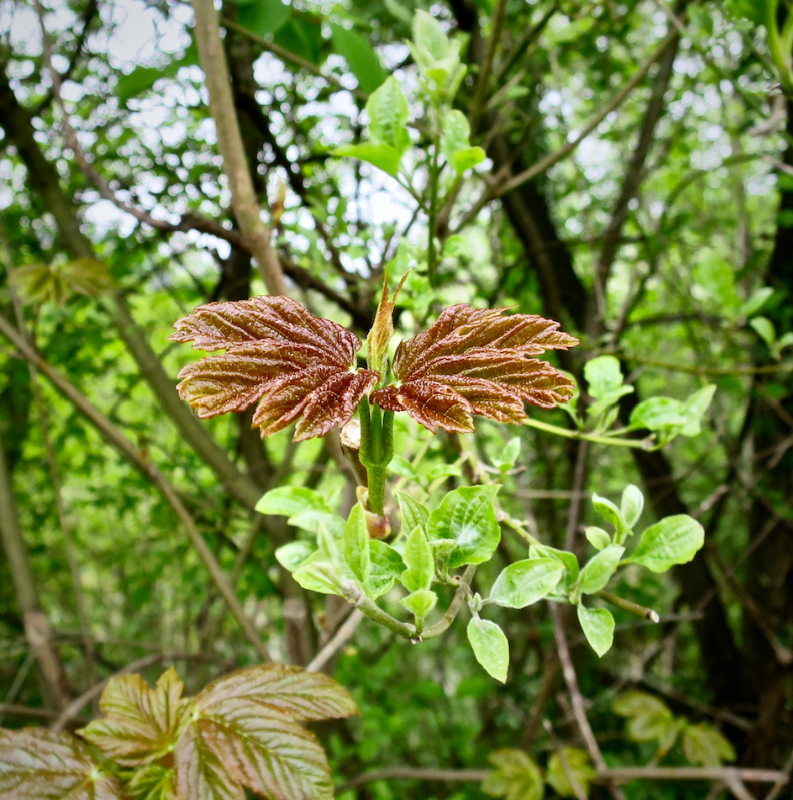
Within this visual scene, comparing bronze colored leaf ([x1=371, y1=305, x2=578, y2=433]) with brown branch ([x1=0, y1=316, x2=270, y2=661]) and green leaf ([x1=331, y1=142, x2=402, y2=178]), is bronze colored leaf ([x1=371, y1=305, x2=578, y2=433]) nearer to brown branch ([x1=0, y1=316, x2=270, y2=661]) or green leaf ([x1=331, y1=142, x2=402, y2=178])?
green leaf ([x1=331, y1=142, x2=402, y2=178])

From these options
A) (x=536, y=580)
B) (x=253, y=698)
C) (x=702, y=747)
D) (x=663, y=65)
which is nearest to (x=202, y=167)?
(x=663, y=65)

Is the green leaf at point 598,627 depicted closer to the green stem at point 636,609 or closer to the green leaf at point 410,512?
the green stem at point 636,609

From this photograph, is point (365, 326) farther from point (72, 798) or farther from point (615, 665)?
point (615, 665)

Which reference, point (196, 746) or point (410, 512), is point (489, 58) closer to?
point (410, 512)

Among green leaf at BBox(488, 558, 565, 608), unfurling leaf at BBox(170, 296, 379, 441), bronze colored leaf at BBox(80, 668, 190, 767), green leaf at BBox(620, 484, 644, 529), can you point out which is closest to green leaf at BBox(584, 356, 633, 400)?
green leaf at BBox(620, 484, 644, 529)

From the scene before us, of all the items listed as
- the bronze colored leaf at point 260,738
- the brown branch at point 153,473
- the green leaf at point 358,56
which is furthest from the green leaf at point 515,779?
the green leaf at point 358,56
